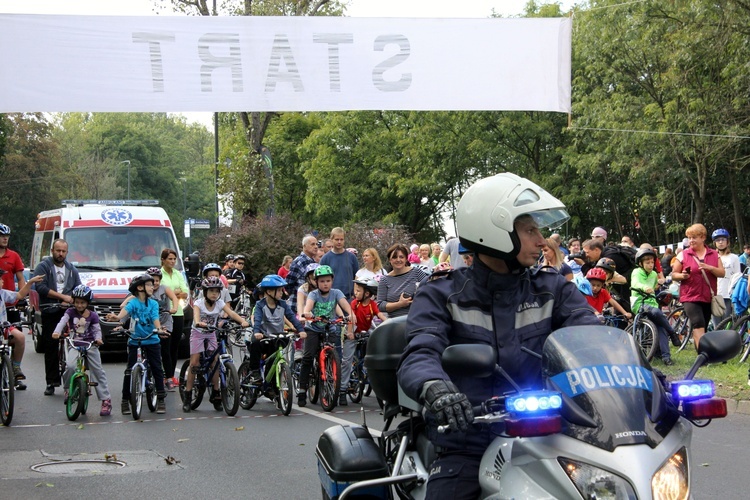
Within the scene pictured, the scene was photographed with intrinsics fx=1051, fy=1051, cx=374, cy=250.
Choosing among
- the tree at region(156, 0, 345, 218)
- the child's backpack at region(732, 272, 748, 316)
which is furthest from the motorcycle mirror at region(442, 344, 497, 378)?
the tree at region(156, 0, 345, 218)

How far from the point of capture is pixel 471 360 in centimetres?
334

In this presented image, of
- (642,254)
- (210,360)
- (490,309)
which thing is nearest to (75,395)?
(210,360)

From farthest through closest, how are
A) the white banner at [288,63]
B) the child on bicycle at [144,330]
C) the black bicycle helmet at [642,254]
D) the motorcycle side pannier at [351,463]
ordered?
the black bicycle helmet at [642,254] < the child on bicycle at [144,330] < the white banner at [288,63] < the motorcycle side pannier at [351,463]

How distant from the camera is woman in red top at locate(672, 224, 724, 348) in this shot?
14.0 m

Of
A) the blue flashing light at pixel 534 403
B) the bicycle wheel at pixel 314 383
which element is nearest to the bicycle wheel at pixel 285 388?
the bicycle wheel at pixel 314 383

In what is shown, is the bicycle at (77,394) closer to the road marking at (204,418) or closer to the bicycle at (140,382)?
the road marking at (204,418)

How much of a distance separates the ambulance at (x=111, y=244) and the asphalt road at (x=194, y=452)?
531 cm

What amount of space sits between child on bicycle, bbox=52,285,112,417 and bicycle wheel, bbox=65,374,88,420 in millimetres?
280

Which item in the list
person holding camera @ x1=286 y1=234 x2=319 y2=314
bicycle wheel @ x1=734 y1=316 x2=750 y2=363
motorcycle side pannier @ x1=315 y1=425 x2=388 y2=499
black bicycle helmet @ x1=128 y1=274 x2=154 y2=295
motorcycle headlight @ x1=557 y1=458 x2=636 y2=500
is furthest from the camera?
person holding camera @ x1=286 y1=234 x2=319 y2=314

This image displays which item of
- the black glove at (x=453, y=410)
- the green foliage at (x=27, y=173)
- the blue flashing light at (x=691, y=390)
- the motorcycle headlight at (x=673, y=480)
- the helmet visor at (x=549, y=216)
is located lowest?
the green foliage at (x=27, y=173)

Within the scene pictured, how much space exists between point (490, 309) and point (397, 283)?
28.9 feet

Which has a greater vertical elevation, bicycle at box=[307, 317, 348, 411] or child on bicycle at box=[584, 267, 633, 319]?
child on bicycle at box=[584, 267, 633, 319]

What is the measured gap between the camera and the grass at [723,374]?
1140cm

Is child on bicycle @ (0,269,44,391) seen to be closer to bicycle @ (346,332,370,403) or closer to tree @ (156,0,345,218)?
bicycle @ (346,332,370,403)
